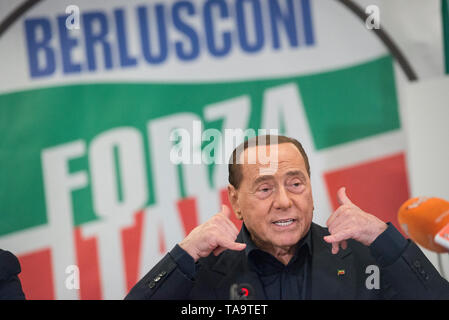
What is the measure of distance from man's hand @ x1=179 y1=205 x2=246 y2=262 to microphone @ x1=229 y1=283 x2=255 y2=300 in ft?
0.42

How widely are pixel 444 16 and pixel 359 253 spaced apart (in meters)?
1.56

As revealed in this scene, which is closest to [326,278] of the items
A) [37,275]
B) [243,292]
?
[243,292]

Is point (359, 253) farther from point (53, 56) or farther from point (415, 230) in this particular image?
point (53, 56)

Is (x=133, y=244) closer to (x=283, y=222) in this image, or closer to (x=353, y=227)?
(x=283, y=222)

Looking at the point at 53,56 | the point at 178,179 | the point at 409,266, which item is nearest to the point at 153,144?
the point at 178,179

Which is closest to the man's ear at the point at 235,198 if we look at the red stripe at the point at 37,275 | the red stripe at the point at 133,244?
the red stripe at the point at 133,244

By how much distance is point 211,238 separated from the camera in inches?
59.5

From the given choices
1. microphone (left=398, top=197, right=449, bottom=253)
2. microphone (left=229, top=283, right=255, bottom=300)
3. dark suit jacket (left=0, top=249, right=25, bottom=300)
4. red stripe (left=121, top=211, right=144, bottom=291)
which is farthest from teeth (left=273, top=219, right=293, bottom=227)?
red stripe (left=121, top=211, right=144, bottom=291)

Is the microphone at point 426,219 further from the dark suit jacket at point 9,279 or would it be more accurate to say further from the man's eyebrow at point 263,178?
the dark suit jacket at point 9,279

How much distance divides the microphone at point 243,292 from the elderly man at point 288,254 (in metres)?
0.01

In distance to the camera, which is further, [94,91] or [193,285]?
[94,91]

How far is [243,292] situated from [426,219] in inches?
36.3

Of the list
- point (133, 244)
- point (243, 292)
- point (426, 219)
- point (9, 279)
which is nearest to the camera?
point (243, 292)

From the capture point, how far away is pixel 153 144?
256cm
